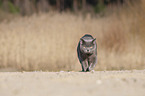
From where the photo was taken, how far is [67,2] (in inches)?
1258

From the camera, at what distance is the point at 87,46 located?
18.3ft

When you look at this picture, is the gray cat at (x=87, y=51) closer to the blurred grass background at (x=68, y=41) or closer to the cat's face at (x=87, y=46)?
the cat's face at (x=87, y=46)

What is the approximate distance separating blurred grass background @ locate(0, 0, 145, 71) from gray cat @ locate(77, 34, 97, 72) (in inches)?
142

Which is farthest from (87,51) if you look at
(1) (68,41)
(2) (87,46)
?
(1) (68,41)

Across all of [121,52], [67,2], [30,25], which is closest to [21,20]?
[30,25]

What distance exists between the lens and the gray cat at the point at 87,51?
18.2 feet

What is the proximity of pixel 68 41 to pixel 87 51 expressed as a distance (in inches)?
221


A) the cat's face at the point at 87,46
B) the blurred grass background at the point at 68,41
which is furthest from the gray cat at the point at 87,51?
the blurred grass background at the point at 68,41

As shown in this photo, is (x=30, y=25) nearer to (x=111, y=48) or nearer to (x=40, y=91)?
(x=111, y=48)

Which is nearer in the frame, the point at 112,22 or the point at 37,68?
the point at 37,68

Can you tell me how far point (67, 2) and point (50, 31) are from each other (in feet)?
68.0

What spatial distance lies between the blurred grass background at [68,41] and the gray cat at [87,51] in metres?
3.61

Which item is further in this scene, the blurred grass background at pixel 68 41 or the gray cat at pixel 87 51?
the blurred grass background at pixel 68 41

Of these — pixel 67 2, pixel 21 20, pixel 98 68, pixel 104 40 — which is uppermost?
pixel 67 2
